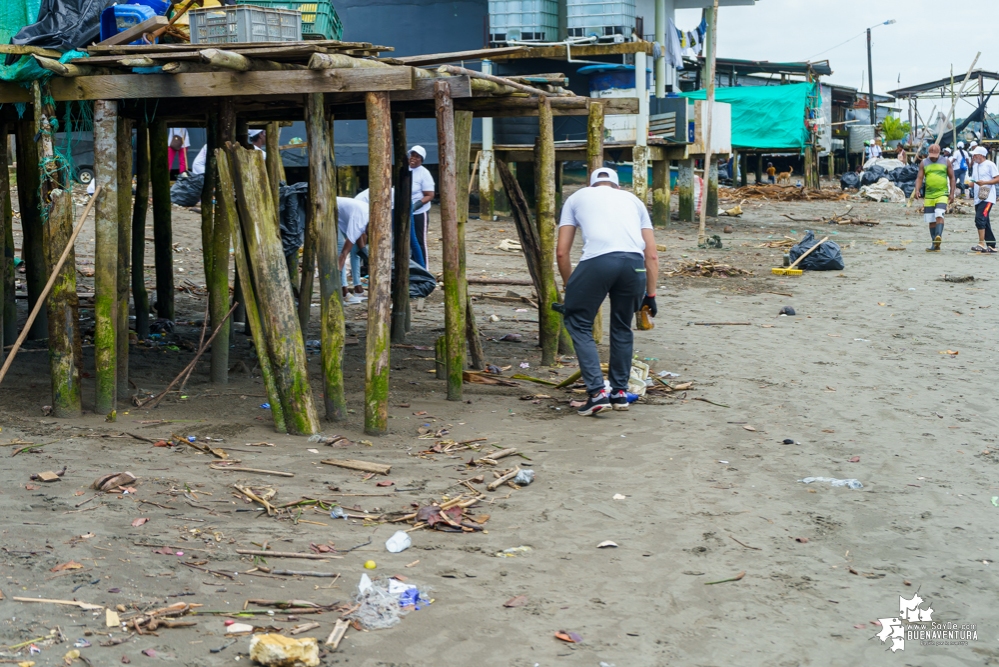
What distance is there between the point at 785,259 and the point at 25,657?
14855 mm

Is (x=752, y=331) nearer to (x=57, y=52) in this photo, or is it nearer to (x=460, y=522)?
(x=460, y=522)

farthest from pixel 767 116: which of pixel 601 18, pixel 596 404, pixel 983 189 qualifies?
pixel 596 404

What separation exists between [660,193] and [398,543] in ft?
55.9

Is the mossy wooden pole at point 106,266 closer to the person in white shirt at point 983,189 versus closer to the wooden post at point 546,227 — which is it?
the wooden post at point 546,227

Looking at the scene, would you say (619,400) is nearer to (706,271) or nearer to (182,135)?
(706,271)

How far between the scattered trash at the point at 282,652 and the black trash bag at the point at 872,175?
36.4m

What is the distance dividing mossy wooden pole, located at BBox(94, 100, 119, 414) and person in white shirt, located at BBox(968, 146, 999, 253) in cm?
1510

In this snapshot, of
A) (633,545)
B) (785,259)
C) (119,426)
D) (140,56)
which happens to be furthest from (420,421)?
(785,259)

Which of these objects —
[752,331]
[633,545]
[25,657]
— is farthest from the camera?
[752,331]

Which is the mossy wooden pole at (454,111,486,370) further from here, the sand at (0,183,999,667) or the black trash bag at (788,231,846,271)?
the black trash bag at (788,231,846,271)

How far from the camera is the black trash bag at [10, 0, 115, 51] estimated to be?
22.6ft

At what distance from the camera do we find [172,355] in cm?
953

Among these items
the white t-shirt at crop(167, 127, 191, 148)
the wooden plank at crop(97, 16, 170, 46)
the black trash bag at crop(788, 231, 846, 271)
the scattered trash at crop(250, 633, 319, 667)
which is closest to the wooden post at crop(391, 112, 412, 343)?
the wooden plank at crop(97, 16, 170, 46)

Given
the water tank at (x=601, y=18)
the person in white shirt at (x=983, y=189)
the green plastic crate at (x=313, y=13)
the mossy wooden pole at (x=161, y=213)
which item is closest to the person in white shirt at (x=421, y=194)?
the mossy wooden pole at (x=161, y=213)
